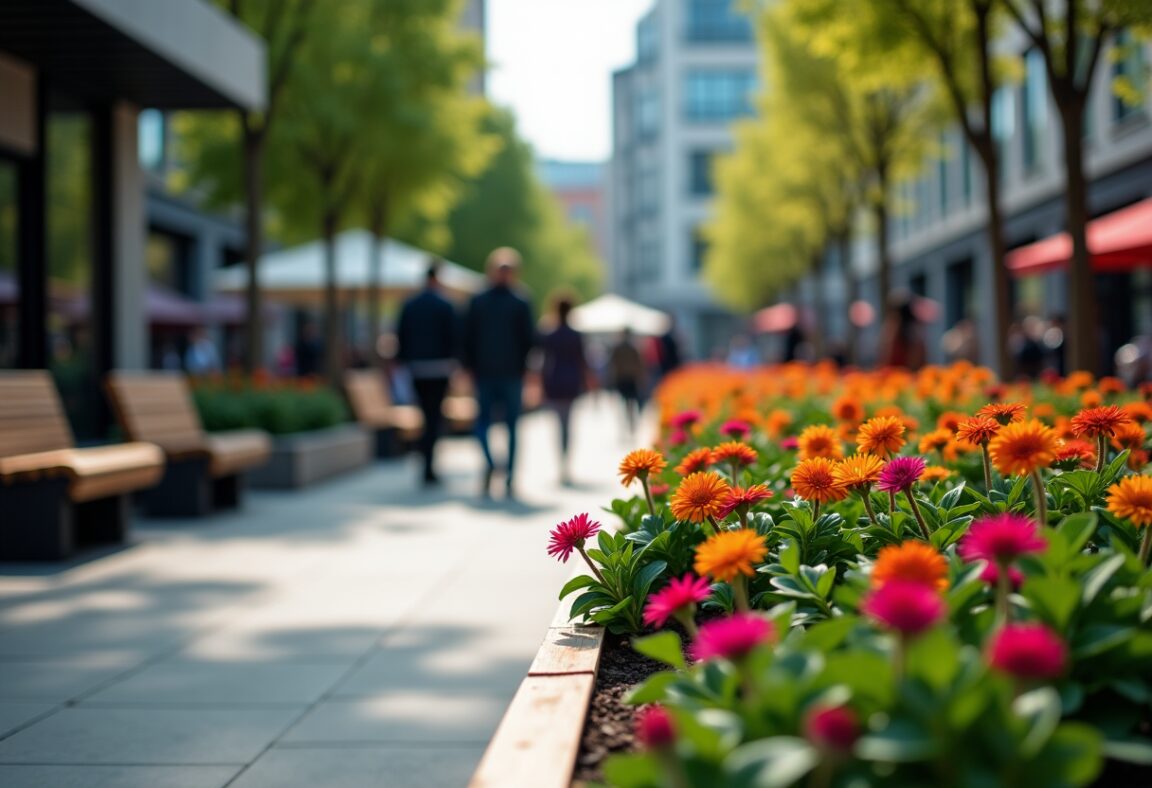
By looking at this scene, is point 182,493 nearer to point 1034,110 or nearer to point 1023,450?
point 1023,450

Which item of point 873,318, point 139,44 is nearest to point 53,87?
point 139,44

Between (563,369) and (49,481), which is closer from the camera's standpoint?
(49,481)

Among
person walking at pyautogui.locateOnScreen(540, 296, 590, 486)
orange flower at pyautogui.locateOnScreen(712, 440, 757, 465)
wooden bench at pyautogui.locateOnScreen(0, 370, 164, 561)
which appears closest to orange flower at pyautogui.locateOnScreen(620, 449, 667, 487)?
orange flower at pyautogui.locateOnScreen(712, 440, 757, 465)

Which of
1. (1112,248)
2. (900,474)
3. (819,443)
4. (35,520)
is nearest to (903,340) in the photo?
(1112,248)

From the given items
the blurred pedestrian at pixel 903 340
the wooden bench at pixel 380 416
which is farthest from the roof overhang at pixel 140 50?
the blurred pedestrian at pixel 903 340

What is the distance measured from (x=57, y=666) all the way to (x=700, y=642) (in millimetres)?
3954

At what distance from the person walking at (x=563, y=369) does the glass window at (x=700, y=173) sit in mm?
53080

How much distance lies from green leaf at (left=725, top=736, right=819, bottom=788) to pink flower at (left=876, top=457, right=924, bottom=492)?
1.32m

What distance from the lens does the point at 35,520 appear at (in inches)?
296

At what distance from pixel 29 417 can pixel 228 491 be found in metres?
2.77

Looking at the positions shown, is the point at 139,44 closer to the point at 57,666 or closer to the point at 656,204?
the point at 57,666

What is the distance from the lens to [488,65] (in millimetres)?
20359

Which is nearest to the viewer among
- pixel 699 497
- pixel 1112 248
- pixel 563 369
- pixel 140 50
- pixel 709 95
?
pixel 699 497

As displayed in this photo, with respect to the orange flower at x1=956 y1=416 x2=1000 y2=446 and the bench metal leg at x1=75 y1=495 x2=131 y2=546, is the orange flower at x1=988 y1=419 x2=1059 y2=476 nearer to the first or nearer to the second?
the orange flower at x1=956 y1=416 x2=1000 y2=446
